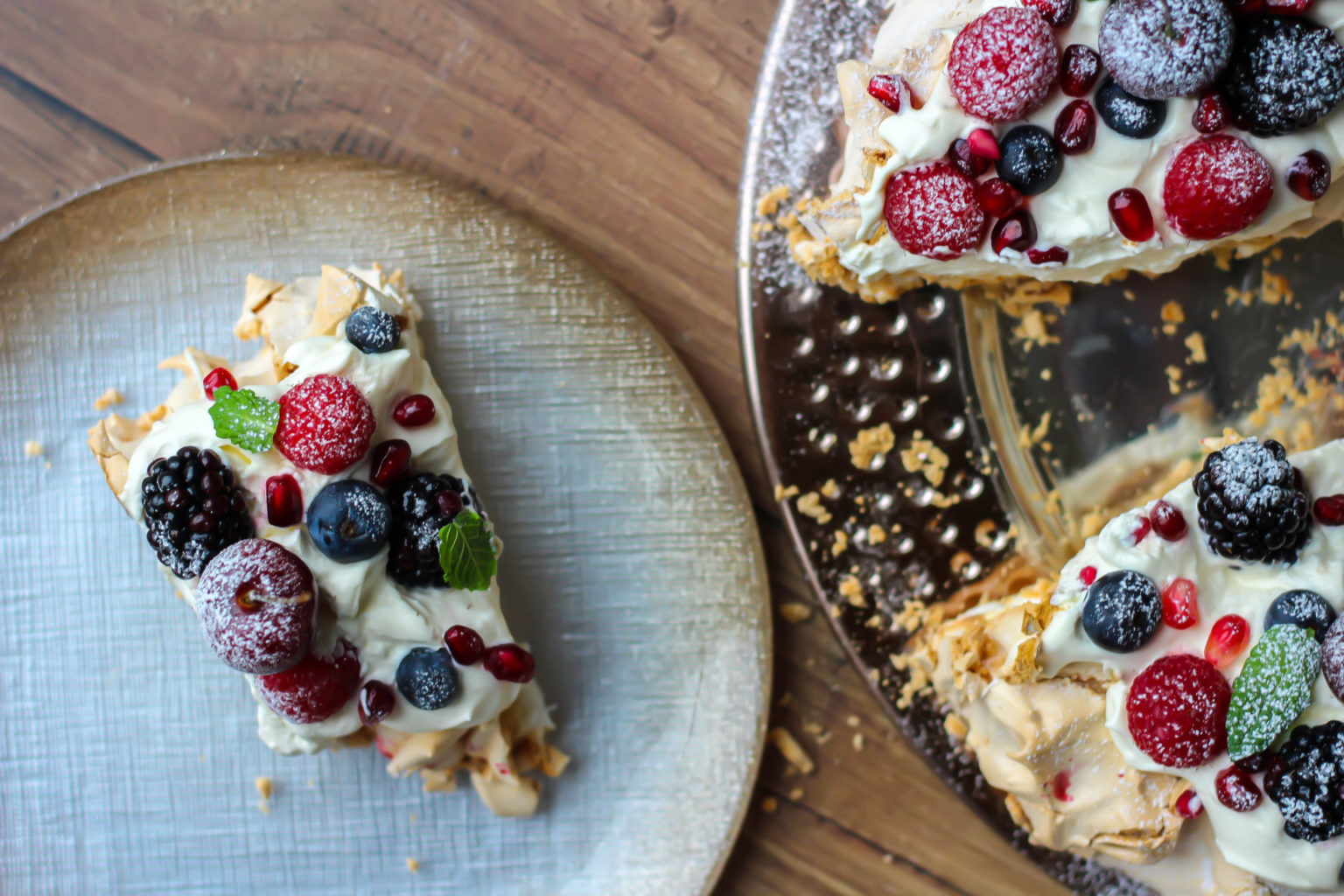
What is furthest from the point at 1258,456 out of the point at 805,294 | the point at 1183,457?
the point at 805,294

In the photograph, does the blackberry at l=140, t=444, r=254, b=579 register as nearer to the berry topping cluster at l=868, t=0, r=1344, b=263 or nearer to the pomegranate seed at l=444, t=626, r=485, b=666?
the pomegranate seed at l=444, t=626, r=485, b=666

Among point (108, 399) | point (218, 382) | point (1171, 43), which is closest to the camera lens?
point (1171, 43)

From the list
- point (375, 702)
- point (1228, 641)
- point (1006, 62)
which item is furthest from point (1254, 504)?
point (375, 702)

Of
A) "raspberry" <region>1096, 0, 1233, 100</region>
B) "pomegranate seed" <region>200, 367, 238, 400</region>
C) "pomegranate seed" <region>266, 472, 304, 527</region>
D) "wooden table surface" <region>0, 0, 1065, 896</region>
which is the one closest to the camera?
"raspberry" <region>1096, 0, 1233, 100</region>

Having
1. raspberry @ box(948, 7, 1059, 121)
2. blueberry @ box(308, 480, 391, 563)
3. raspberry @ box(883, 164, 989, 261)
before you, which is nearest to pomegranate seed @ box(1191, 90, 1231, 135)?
raspberry @ box(948, 7, 1059, 121)

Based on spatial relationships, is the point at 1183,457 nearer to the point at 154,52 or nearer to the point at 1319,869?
the point at 1319,869

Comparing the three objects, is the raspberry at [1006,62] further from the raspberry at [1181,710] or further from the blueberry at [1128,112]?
the raspberry at [1181,710]

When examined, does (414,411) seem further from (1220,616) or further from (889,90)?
(1220,616)
